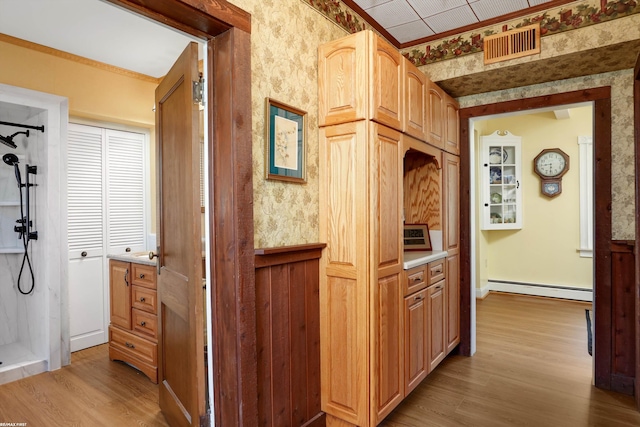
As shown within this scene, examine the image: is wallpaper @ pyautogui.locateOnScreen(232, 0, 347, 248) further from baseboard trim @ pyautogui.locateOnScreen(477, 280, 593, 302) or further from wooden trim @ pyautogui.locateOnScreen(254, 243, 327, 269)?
baseboard trim @ pyautogui.locateOnScreen(477, 280, 593, 302)

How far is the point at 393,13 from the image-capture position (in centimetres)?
260

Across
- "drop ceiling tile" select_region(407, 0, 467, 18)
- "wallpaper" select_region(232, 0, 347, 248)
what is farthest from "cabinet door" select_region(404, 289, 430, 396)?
"drop ceiling tile" select_region(407, 0, 467, 18)

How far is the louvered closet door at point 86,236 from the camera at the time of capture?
350cm

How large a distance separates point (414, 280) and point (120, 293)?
96.5 inches

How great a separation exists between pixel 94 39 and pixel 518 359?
4.55m

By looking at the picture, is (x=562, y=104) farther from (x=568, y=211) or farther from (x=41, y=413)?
(x=41, y=413)

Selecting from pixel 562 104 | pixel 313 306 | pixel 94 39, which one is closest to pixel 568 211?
pixel 562 104

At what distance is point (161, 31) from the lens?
285cm

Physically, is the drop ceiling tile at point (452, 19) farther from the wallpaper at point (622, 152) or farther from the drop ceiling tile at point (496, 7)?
the wallpaper at point (622, 152)

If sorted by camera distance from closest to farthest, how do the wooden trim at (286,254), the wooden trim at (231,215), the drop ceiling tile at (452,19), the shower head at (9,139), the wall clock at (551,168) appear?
1. the wooden trim at (231,215)
2. the wooden trim at (286,254)
3. the drop ceiling tile at (452,19)
4. the shower head at (9,139)
5. the wall clock at (551,168)

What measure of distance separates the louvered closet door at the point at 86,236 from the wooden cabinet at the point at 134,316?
575 millimetres

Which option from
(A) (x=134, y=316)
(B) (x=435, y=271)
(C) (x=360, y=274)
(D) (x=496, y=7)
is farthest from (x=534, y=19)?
(A) (x=134, y=316)

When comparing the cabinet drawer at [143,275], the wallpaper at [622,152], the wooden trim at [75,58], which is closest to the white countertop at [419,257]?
the wallpaper at [622,152]

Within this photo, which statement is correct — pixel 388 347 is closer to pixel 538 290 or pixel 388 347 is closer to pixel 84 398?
pixel 84 398
